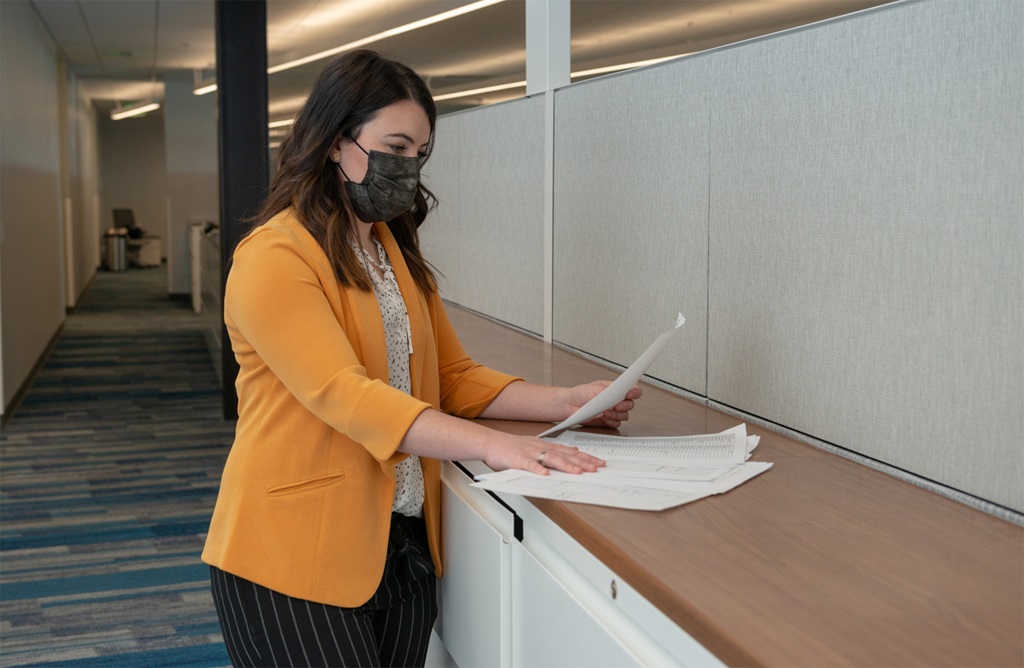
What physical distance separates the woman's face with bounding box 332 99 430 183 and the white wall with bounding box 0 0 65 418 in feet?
16.5

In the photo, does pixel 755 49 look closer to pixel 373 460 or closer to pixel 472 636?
pixel 373 460

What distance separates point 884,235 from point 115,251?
57.5 feet

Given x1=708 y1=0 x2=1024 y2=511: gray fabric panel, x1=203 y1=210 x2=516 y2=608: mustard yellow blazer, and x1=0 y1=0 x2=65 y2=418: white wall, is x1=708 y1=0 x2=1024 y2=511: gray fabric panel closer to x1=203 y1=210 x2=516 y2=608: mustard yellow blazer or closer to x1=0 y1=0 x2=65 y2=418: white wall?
x1=203 y1=210 x2=516 y2=608: mustard yellow blazer

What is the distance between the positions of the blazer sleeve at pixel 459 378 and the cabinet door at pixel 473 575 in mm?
112

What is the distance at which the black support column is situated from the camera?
5465mm

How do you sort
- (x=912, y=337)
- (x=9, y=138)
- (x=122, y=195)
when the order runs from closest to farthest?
(x=912, y=337), (x=9, y=138), (x=122, y=195)

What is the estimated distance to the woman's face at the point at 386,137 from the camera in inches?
59.0

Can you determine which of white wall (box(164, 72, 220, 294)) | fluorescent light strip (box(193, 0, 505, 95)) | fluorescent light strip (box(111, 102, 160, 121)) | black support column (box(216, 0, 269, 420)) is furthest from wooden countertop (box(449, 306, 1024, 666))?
fluorescent light strip (box(111, 102, 160, 121))

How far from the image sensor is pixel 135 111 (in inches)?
720

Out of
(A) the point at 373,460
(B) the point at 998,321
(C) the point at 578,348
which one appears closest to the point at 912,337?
(B) the point at 998,321

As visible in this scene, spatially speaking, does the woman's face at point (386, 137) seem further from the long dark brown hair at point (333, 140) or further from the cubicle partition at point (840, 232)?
the cubicle partition at point (840, 232)

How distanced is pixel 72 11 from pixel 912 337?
828 cm

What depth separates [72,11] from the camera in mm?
8047

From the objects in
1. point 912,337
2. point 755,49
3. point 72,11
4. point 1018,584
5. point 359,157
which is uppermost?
point 72,11
